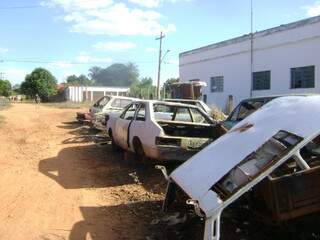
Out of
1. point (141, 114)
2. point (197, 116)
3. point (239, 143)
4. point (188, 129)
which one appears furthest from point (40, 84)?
point (239, 143)

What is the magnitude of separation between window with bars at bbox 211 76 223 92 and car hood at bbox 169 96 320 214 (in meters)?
29.5

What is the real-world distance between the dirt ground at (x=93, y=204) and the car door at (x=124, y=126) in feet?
1.52

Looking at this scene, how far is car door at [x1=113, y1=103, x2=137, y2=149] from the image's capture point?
11.5 meters

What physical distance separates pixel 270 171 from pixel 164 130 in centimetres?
608

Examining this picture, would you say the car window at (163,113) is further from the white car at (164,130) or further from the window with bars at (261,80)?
the window with bars at (261,80)

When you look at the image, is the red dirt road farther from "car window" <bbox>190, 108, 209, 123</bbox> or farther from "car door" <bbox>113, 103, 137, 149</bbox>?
"car window" <bbox>190, 108, 209, 123</bbox>

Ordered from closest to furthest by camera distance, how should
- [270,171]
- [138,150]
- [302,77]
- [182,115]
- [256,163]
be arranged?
[270,171] < [256,163] < [138,150] < [182,115] < [302,77]

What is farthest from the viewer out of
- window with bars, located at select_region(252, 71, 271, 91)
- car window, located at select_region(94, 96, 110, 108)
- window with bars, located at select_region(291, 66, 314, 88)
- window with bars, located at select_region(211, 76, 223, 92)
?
window with bars, located at select_region(211, 76, 223, 92)

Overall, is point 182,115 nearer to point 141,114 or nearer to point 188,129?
point 188,129

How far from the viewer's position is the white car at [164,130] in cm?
955

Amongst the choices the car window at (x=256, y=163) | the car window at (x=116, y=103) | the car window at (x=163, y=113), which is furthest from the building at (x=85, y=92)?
the car window at (x=256, y=163)

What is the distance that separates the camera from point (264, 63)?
1222 inches

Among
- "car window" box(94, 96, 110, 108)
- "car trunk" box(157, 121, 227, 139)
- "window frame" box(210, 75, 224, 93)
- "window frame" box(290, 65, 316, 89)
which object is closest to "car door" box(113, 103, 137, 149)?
"car trunk" box(157, 121, 227, 139)

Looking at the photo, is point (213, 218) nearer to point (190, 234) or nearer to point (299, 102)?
point (190, 234)
